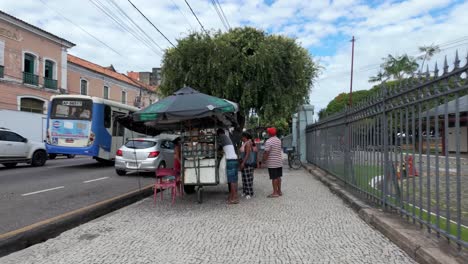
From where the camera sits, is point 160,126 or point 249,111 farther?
point 249,111

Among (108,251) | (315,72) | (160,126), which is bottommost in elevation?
(108,251)

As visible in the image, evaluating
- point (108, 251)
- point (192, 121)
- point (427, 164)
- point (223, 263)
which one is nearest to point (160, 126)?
point (192, 121)

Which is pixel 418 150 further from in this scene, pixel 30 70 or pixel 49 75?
pixel 49 75

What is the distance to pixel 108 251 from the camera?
492 centimetres

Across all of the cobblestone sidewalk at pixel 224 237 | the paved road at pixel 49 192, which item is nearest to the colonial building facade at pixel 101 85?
the paved road at pixel 49 192

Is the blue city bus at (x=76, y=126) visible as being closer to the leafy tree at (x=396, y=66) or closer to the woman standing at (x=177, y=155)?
the woman standing at (x=177, y=155)

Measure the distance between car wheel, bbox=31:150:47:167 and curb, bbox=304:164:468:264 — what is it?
50.2 ft

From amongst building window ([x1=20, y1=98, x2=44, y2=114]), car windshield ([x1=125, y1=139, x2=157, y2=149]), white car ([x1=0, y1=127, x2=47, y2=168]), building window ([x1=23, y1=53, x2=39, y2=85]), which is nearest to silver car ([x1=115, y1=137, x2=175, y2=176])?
car windshield ([x1=125, y1=139, x2=157, y2=149])

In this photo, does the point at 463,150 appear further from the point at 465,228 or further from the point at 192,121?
the point at 192,121

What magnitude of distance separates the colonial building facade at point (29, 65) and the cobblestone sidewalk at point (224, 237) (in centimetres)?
2229

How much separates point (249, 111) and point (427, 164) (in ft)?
41.0

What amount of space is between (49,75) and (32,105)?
2.94 m

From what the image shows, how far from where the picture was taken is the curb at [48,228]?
532 centimetres

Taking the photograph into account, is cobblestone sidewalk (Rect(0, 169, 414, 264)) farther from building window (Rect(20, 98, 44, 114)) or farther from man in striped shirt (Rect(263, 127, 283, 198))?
building window (Rect(20, 98, 44, 114))
